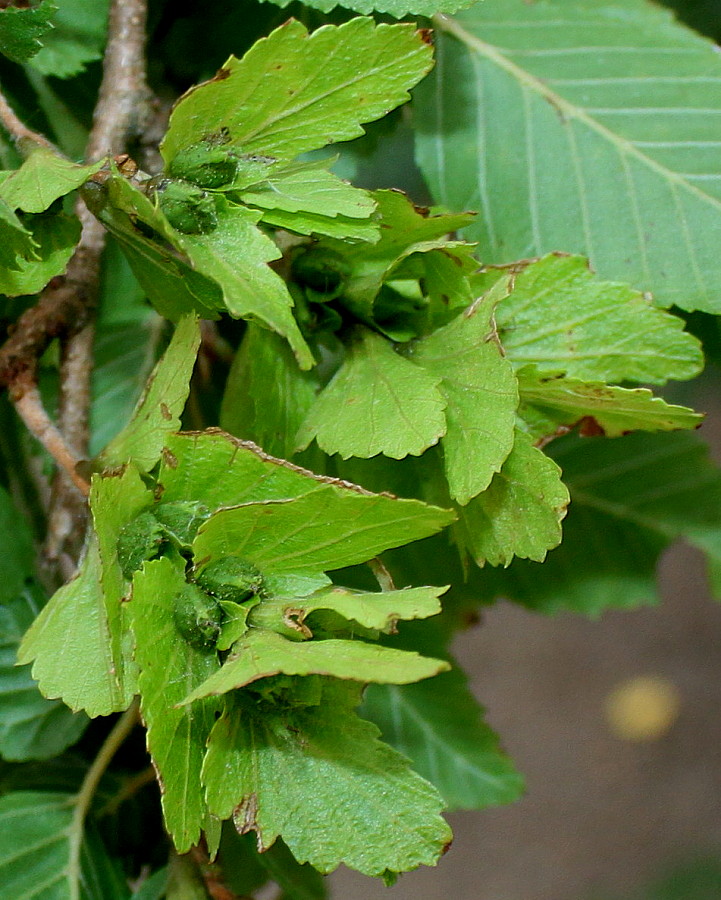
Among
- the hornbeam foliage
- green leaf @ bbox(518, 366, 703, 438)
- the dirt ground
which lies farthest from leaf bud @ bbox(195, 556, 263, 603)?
the dirt ground

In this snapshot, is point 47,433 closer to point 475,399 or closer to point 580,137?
point 475,399

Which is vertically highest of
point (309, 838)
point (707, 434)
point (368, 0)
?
point (368, 0)

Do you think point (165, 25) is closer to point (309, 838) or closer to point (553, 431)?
point (553, 431)

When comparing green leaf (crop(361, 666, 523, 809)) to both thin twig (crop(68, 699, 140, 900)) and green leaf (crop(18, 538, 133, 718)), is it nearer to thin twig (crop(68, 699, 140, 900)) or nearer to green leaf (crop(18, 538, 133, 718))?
thin twig (crop(68, 699, 140, 900))

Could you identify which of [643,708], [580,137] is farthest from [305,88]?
[643,708]


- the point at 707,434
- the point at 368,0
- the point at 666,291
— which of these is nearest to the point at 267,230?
the point at 368,0
